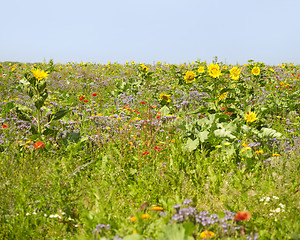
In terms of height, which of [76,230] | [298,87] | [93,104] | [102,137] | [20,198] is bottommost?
[76,230]

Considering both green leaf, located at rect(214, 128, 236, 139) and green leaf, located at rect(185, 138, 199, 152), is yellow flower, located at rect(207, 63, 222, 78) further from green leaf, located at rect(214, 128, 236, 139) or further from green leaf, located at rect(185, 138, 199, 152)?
green leaf, located at rect(185, 138, 199, 152)

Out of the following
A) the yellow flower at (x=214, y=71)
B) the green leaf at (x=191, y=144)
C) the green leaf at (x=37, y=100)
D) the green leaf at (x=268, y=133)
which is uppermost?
the yellow flower at (x=214, y=71)

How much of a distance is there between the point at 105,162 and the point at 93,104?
339 cm

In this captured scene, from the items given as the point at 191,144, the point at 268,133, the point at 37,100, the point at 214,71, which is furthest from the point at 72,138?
the point at 268,133

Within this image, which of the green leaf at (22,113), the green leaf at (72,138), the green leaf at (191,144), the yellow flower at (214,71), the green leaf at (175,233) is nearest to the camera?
the green leaf at (175,233)

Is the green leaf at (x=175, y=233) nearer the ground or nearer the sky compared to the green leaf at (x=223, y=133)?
nearer the ground

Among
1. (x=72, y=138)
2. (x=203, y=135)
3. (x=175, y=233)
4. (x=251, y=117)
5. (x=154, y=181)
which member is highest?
(x=251, y=117)

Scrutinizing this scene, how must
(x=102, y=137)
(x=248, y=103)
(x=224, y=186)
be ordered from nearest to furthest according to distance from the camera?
1. (x=224, y=186)
2. (x=102, y=137)
3. (x=248, y=103)

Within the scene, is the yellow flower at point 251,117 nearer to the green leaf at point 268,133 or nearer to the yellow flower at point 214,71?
the green leaf at point 268,133

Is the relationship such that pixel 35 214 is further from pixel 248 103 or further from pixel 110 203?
pixel 248 103

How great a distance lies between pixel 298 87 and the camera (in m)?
8.51

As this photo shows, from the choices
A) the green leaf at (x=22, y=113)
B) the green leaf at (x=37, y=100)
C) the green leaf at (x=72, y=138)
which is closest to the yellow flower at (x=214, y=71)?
the green leaf at (x=72, y=138)

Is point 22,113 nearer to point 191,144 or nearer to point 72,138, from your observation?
point 72,138

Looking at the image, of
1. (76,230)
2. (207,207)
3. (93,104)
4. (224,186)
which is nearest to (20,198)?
(76,230)
